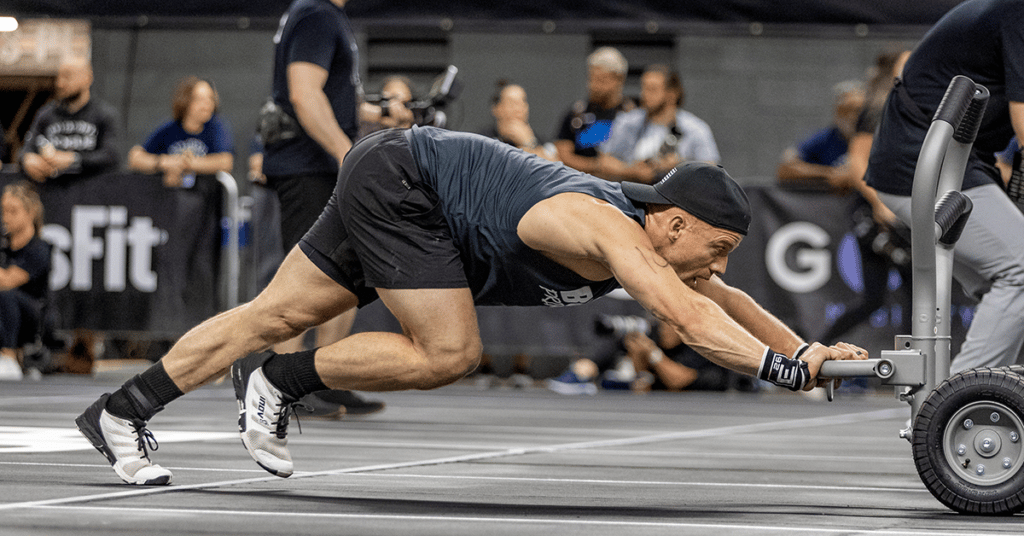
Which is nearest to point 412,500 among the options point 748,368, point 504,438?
point 748,368

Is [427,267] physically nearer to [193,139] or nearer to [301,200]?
[301,200]

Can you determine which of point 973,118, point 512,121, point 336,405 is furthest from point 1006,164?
point 512,121

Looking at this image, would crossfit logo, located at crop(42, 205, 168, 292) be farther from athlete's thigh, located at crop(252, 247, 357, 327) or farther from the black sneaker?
Result: athlete's thigh, located at crop(252, 247, 357, 327)

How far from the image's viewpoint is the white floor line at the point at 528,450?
3757 millimetres

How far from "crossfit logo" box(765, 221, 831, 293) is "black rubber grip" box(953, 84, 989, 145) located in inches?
198

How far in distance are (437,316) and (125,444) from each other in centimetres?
95

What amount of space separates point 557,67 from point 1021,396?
31.9 feet

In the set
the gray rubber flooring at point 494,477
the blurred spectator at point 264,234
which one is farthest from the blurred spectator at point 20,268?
the gray rubber flooring at point 494,477

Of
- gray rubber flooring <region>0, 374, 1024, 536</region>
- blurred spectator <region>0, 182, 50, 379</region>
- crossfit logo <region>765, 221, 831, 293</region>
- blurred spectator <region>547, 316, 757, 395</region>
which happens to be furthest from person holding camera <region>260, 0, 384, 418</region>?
blurred spectator <region>0, 182, 50, 379</region>

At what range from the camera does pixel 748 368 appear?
11.5 ft

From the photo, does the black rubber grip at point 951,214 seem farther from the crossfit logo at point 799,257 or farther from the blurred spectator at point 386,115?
the crossfit logo at point 799,257

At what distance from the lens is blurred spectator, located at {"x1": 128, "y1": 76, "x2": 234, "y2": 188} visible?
10055 mm

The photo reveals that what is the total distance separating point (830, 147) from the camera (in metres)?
9.91

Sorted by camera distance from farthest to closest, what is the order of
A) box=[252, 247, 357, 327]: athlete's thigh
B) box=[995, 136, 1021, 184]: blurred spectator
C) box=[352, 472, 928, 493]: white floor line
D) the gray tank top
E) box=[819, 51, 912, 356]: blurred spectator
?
box=[819, 51, 912, 356]: blurred spectator
box=[995, 136, 1021, 184]: blurred spectator
box=[352, 472, 928, 493]: white floor line
box=[252, 247, 357, 327]: athlete's thigh
the gray tank top
